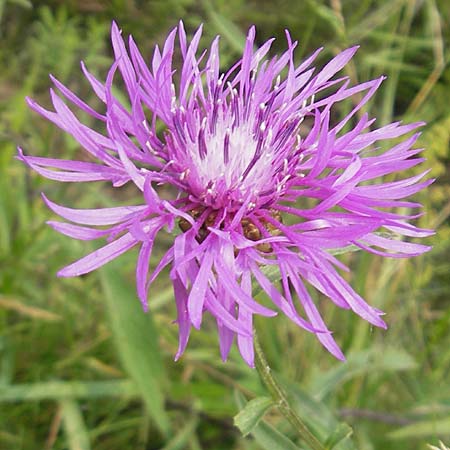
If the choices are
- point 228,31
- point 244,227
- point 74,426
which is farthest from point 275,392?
point 228,31

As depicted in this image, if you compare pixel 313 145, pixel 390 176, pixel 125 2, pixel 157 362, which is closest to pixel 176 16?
pixel 125 2

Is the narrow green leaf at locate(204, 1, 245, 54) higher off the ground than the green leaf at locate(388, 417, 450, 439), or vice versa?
the narrow green leaf at locate(204, 1, 245, 54)

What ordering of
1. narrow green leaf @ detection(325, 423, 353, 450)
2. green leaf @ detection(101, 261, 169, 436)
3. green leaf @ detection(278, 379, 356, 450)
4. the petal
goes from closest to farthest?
1. the petal
2. narrow green leaf @ detection(325, 423, 353, 450)
3. green leaf @ detection(278, 379, 356, 450)
4. green leaf @ detection(101, 261, 169, 436)

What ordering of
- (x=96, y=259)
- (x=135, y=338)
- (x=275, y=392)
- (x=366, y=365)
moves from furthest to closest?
(x=366, y=365), (x=135, y=338), (x=275, y=392), (x=96, y=259)

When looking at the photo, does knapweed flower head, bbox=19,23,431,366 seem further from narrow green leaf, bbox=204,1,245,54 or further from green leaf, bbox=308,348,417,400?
green leaf, bbox=308,348,417,400

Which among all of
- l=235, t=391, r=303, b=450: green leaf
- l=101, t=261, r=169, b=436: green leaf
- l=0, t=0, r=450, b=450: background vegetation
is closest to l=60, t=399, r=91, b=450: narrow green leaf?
l=0, t=0, r=450, b=450: background vegetation

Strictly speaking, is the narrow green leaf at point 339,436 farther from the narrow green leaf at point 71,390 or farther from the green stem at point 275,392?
the narrow green leaf at point 71,390

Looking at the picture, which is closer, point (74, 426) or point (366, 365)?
point (74, 426)

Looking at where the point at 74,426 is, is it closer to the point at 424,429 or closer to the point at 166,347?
the point at 166,347
